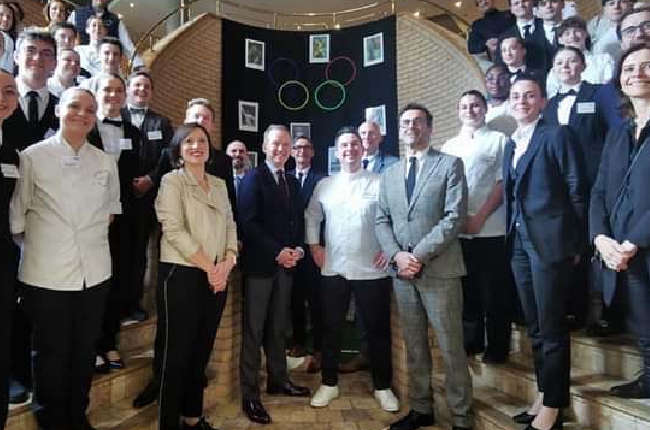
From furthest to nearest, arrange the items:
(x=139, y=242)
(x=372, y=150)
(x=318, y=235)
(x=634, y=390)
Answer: (x=372, y=150) < (x=318, y=235) < (x=139, y=242) < (x=634, y=390)

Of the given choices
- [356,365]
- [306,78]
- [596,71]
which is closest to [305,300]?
[356,365]

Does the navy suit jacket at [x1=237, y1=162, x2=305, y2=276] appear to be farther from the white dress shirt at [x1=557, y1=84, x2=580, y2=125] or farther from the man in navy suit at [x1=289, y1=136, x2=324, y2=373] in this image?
the white dress shirt at [x1=557, y1=84, x2=580, y2=125]

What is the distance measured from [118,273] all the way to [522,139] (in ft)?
7.46

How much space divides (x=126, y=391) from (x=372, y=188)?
182 centimetres

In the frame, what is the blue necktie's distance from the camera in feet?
8.80

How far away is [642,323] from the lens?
6.31ft

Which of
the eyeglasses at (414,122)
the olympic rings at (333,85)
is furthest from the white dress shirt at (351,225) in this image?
the olympic rings at (333,85)

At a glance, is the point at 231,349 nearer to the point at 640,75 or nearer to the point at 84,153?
the point at 84,153

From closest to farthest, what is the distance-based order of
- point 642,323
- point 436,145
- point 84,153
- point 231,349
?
point 642,323
point 84,153
point 231,349
point 436,145

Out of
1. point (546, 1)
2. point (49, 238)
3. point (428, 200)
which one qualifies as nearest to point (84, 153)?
point (49, 238)

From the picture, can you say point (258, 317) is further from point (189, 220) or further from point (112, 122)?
point (112, 122)

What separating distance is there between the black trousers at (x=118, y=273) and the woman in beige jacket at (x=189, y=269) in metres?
0.51

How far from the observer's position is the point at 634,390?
2182 millimetres

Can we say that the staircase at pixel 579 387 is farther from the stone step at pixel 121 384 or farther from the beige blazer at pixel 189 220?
the stone step at pixel 121 384
